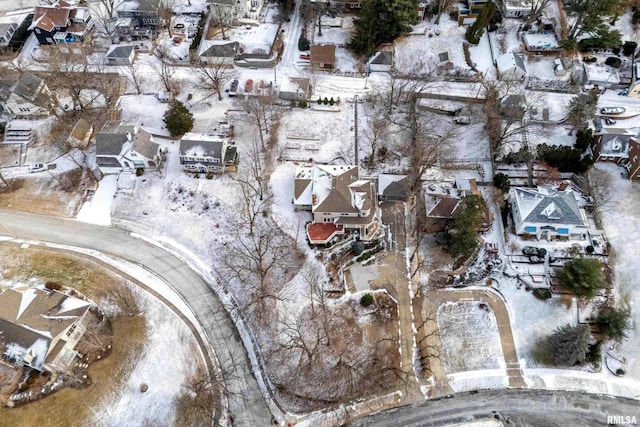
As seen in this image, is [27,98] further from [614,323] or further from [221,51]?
[614,323]

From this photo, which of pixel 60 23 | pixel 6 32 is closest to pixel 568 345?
pixel 60 23

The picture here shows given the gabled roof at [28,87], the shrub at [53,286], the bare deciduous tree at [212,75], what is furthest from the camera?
the bare deciduous tree at [212,75]

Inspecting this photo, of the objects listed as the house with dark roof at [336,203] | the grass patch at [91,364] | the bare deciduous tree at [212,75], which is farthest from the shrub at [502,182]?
the grass patch at [91,364]

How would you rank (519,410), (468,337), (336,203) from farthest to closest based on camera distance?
(336,203), (468,337), (519,410)

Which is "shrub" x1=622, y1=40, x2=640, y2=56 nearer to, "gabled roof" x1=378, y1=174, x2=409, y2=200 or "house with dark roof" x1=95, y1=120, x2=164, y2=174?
"gabled roof" x1=378, y1=174, x2=409, y2=200

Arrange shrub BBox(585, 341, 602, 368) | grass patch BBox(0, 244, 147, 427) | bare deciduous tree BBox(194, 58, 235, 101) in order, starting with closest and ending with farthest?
grass patch BBox(0, 244, 147, 427)
shrub BBox(585, 341, 602, 368)
bare deciduous tree BBox(194, 58, 235, 101)

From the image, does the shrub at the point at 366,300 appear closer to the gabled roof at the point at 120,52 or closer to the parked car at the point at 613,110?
the parked car at the point at 613,110

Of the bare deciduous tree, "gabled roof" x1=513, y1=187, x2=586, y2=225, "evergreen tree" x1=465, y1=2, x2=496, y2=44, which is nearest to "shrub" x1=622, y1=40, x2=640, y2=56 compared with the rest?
"evergreen tree" x1=465, y1=2, x2=496, y2=44
